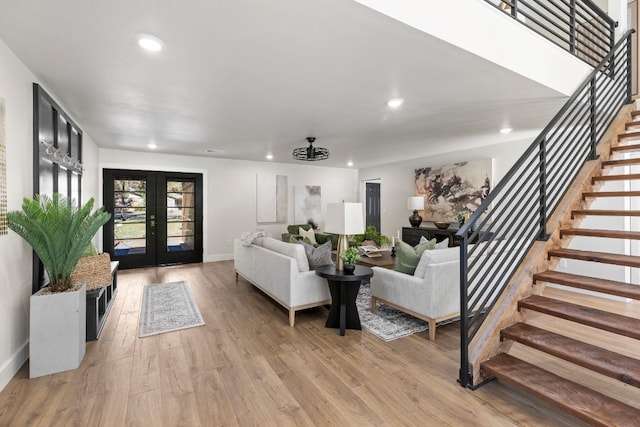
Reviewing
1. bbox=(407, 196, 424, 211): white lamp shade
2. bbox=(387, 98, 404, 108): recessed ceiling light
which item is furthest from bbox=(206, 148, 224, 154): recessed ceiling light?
bbox=(407, 196, 424, 211): white lamp shade

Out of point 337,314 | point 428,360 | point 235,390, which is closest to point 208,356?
point 235,390

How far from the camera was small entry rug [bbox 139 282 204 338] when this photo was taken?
3271 millimetres

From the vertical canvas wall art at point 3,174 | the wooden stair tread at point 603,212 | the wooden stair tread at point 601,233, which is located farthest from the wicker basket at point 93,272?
the wooden stair tread at point 603,212

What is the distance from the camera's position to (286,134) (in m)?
4.75

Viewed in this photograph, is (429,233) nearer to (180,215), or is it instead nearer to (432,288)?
(432,288)

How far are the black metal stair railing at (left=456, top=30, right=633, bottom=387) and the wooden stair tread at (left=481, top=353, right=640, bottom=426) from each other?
24cm

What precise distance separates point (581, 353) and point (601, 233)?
105 centimetres

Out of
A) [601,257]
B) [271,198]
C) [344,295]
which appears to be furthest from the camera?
[271,198]

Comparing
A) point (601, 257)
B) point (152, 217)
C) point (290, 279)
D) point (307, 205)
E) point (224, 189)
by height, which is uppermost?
point (224, 189)

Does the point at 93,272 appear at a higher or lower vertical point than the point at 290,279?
higher

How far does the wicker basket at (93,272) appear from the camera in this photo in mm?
2900

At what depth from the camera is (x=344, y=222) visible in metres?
3.21

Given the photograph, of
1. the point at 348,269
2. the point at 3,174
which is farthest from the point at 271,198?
the point at 3,174

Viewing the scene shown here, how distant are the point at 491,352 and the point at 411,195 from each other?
5.21 metres
